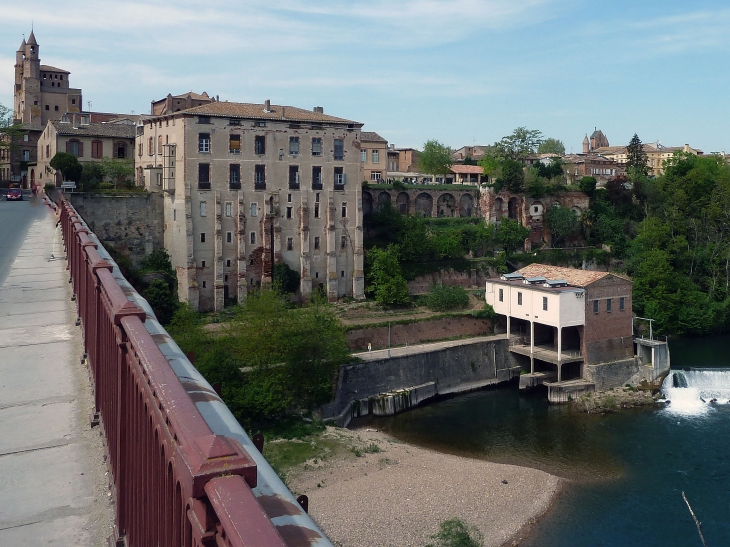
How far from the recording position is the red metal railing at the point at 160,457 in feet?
8.66

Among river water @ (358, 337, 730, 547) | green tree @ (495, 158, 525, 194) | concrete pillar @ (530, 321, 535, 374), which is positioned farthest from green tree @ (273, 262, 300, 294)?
green tree @ (495, 158, 525, 194)

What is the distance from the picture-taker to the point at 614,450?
99.9 feet

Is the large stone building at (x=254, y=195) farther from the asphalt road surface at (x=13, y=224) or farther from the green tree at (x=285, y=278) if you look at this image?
the asphalt road surface at (x=13, y=224)

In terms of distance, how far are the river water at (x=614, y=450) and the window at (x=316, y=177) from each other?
1632 centimetres

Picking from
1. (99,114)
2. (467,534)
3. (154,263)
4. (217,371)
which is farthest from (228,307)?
(99,114)

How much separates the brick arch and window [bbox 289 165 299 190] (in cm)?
1566

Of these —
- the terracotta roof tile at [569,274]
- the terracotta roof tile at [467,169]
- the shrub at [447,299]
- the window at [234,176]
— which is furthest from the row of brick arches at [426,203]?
the terracotta roof tile at [569,274]

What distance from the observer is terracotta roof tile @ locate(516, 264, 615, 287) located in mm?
39906

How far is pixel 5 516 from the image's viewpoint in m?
5.01

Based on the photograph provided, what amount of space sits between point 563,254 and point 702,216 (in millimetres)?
11929

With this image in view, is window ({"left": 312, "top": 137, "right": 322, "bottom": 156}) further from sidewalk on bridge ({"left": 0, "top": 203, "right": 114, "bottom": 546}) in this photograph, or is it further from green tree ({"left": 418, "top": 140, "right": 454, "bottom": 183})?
sidewalk on bridge ({"left": 0, "top": 203, "right": 114, "bottom": 546})

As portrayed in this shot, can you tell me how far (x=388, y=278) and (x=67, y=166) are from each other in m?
20.9

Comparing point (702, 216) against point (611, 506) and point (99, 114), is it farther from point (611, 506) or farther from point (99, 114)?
point (99, 114)

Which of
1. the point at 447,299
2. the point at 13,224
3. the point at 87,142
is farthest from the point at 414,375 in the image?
the point at 87,142
